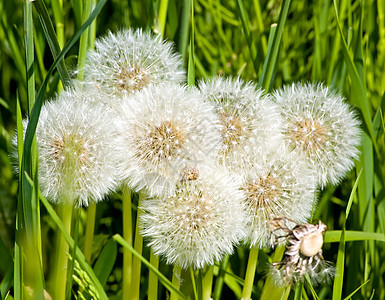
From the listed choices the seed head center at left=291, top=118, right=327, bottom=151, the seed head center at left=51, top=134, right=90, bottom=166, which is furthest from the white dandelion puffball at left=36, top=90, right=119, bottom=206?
the seed head center at left=291, top=118, right=327, bottom=151

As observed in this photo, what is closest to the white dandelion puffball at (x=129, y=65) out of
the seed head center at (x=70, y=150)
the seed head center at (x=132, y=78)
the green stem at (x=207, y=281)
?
the seed head center at (x=132, y=78)

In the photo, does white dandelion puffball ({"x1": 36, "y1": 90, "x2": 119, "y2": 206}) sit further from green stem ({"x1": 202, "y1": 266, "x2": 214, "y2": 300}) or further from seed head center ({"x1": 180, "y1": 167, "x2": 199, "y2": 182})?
green stem ({"x1": 202, "y1": 266, "x2": 214, "y2": 300})

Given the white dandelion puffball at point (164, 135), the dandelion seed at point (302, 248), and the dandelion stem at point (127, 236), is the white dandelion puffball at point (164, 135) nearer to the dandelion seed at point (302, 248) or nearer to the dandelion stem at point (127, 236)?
the dandelion stem at point (127, 236)

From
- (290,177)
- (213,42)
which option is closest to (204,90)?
(290,177)

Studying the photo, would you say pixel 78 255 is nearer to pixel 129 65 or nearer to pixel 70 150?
pixel 70 150

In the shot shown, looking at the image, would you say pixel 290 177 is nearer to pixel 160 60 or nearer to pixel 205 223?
pixel 205 223

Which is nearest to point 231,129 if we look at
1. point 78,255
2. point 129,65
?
point 129,65
